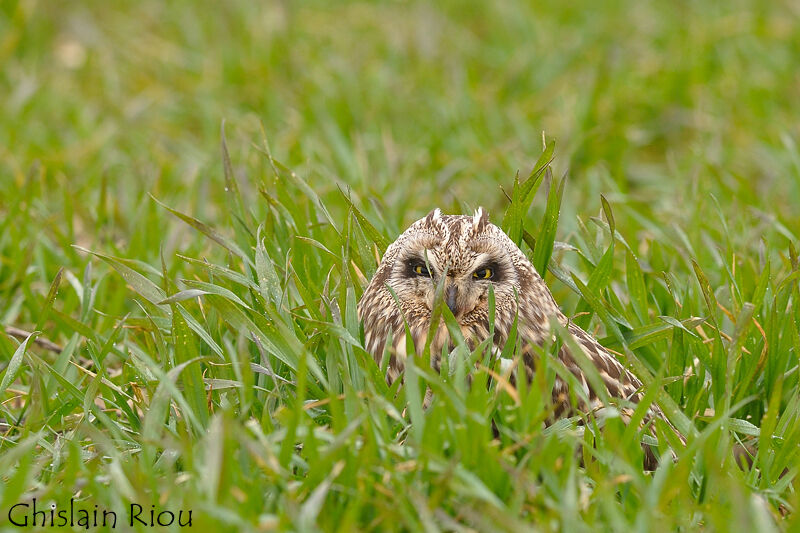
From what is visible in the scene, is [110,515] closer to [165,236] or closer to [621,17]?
[165,236]

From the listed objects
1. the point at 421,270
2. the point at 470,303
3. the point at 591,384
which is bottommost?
the point at 591,384

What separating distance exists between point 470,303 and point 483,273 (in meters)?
0.11

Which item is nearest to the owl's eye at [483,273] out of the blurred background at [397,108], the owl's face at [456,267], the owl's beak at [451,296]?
the owl's face at [456,267]

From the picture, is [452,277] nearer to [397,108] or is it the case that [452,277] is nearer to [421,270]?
[421,270]

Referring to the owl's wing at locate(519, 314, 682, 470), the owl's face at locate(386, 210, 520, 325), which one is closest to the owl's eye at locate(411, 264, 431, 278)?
the owl's face at locate(386, 210, 520, 325)

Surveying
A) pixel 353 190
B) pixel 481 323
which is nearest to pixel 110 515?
pixel 481 323

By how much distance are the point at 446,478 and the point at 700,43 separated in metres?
6.12

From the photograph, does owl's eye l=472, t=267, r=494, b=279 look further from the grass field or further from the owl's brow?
the grass field

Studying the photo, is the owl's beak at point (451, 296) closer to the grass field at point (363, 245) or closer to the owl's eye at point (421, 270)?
the owl's eye at point (421, 270)

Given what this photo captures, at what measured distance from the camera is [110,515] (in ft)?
9.27

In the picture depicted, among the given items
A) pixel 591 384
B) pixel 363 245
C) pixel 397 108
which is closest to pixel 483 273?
pixel 591 384

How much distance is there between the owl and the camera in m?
3.37

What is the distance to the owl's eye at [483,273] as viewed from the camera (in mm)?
3437

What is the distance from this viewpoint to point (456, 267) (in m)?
3.36
